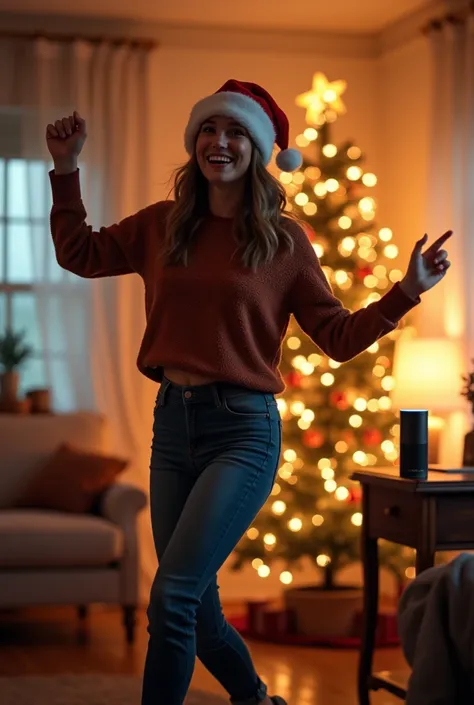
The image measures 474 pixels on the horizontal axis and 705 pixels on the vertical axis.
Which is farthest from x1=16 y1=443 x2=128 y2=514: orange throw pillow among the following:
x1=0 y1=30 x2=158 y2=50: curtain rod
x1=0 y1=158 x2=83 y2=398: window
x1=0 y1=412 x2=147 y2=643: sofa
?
x1=0 y1=30 x2=158 y2=50: curtain rod

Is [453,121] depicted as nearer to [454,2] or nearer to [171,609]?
[454,2]

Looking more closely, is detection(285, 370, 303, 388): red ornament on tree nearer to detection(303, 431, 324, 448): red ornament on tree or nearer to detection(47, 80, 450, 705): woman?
detection(303, 431, 324, 448): red ornament on tree

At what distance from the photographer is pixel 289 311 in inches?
108

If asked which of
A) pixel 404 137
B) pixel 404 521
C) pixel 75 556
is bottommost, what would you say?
pixel 75 556

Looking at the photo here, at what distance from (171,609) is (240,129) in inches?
43.1

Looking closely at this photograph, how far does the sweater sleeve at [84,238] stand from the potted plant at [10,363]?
2963 millimetres

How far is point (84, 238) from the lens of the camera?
9.00 feet

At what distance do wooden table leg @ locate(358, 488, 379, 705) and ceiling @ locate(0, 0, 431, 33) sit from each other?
9.39 feet

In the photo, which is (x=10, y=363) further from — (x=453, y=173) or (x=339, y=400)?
(x=453, y=173)

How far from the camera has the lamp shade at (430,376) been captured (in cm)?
471

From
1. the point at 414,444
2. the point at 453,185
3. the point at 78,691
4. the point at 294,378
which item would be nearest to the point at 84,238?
the point at 414,444

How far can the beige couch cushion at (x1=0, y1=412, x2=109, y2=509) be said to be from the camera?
537cm

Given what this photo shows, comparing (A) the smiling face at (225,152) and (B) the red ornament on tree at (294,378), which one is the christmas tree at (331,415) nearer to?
(B) the red ornament on tree at (294,378)

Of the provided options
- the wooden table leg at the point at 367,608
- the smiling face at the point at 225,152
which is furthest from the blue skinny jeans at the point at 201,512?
the wooden table leg at the point at 367,608
